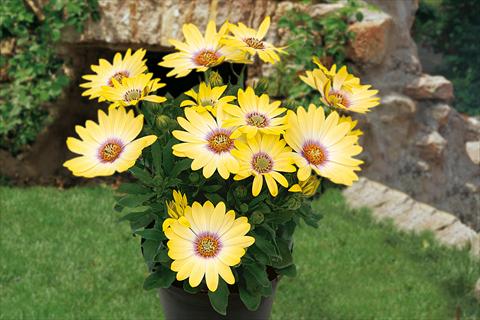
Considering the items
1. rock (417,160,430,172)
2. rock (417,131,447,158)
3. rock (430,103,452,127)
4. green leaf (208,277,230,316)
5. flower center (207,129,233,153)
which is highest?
flower center (207,129,233,153)

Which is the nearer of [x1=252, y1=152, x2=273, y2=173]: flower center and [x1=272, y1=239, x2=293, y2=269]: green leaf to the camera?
[x1=252, y1=152, x2=273, y2=173]: flower center

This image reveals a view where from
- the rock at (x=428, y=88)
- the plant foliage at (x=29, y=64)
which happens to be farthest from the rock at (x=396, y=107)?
the plant foliage at (x=29, y=64)

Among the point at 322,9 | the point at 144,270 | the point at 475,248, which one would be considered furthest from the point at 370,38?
the point at 144,270

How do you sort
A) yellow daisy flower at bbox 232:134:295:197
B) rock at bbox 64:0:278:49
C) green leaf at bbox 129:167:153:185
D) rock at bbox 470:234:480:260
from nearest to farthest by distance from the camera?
yellow daisy flower at bbox 232:134:295:197 < green leaf at bbox 129:167:153:185 < rock at bbox 470:234:480:260 < rock at bbox 64:0:278:49

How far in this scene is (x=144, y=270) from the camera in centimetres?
404

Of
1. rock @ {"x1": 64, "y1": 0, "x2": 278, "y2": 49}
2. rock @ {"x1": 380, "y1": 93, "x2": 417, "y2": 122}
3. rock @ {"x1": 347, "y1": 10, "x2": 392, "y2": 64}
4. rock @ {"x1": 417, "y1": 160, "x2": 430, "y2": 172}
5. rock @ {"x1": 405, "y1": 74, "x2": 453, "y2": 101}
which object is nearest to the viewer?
rock @ {"x1": 64, "y1": 0, "x2": 278, "y2": 49}

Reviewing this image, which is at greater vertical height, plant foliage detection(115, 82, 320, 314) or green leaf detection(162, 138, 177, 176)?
green leaf detection(162, 138, 177, 176)

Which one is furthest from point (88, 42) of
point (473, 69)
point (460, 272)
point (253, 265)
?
point (473, 69)

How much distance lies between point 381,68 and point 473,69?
457cm

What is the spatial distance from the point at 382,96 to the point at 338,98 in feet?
11.7

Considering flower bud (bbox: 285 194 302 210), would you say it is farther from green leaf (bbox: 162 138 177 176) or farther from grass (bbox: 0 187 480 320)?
grass (bbox: 0 187 480 320)

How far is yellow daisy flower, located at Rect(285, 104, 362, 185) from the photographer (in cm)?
197

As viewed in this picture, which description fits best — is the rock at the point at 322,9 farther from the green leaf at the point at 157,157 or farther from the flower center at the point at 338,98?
the green leaf at the point at 157,157

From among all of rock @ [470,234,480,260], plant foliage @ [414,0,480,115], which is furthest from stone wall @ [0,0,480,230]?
plant foliage @ [414,0,480,115]
